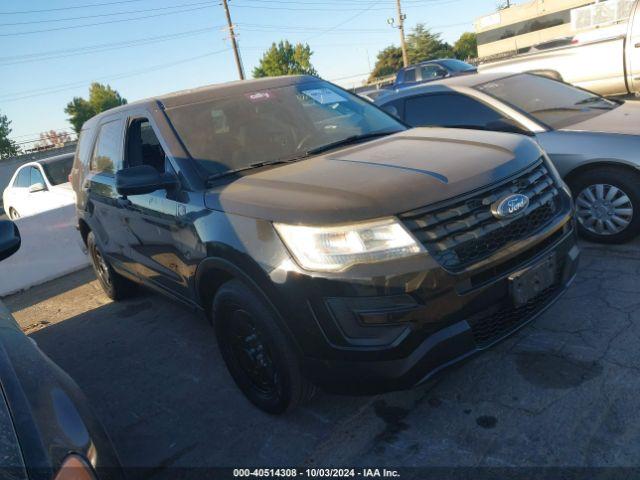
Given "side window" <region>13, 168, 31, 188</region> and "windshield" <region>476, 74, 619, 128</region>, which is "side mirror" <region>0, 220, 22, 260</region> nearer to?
"windshield" <region>476, 74, 619, 128</region>

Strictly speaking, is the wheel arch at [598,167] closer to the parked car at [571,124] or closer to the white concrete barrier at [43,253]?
the parked car at [571,124]

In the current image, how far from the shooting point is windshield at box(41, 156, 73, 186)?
8930 millimetres

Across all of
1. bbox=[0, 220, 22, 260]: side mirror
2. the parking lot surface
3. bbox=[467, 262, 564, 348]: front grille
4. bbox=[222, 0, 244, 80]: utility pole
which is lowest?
the parking lot surface

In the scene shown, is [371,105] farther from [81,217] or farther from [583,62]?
[583,62]

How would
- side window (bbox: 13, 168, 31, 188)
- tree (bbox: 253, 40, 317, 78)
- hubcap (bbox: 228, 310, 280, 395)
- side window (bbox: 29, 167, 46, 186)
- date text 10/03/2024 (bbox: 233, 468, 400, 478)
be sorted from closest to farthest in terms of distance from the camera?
1. date text 10/03/2024 (bbox: 233, 468, 400, 478)
2. hubcap (bbox: 228, 310, 280, 395)
3. side window (bbox: 29, 167, 46, 186)
4. side window (bbox: 13, 168, 31, 188)
5. tree (bbox: 253, 40, 317, 78)

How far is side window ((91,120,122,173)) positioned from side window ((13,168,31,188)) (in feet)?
21.7

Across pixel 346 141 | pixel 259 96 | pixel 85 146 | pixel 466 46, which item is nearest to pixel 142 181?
pixel 259 96

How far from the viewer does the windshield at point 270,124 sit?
10.0 ft

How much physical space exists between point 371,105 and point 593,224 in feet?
7.08

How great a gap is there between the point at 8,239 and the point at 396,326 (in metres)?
1.96

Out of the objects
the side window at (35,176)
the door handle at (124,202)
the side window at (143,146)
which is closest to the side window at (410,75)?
the side window at (35,176)

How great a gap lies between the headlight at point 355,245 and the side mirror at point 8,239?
148 centimetres

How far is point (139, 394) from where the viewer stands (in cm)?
343

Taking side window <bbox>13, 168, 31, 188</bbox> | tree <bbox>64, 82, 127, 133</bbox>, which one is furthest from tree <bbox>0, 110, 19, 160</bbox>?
side window <bbox>13, 168, 31, 188</bbox>
